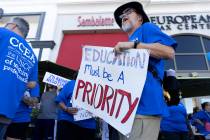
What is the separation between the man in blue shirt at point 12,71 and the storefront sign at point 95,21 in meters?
10.8

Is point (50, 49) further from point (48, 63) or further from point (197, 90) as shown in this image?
point (197, 90)

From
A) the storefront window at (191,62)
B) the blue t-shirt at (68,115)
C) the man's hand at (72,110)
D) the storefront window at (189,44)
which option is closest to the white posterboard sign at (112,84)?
the man's hand at (72,110)

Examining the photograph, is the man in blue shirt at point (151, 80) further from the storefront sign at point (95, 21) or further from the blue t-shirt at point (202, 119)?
the storefront sign at point (95, 21)

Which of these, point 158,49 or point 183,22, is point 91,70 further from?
point 183,22

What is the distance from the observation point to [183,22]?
42.6 feet

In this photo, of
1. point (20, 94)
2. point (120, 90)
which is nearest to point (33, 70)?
point (20, 94)

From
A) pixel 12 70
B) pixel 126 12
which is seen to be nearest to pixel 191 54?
pixel 126 12

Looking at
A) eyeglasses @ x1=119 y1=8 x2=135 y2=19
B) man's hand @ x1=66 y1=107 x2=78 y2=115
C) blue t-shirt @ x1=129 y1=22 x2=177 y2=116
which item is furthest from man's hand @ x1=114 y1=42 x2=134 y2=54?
man's hand @ x1=66 y1=107 x2=78 y2=115

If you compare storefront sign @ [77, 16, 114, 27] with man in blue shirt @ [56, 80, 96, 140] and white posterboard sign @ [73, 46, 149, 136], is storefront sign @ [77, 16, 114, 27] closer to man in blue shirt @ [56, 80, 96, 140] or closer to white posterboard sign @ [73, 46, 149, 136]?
man in blue shirt @ [56, 80, 96, 140]

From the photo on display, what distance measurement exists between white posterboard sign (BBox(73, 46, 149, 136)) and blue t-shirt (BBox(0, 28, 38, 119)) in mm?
491

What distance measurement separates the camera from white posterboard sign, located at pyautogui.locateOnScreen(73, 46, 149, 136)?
215 cm

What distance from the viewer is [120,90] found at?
7.41 feet

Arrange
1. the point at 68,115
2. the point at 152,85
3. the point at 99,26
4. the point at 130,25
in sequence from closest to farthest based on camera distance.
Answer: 1. the point at 152,85
2. the point at 130,25
3. the point at 68,115
4. the point at 99,26

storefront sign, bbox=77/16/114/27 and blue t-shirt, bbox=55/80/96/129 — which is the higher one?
storefront sign, bbox=77/16/114/27
